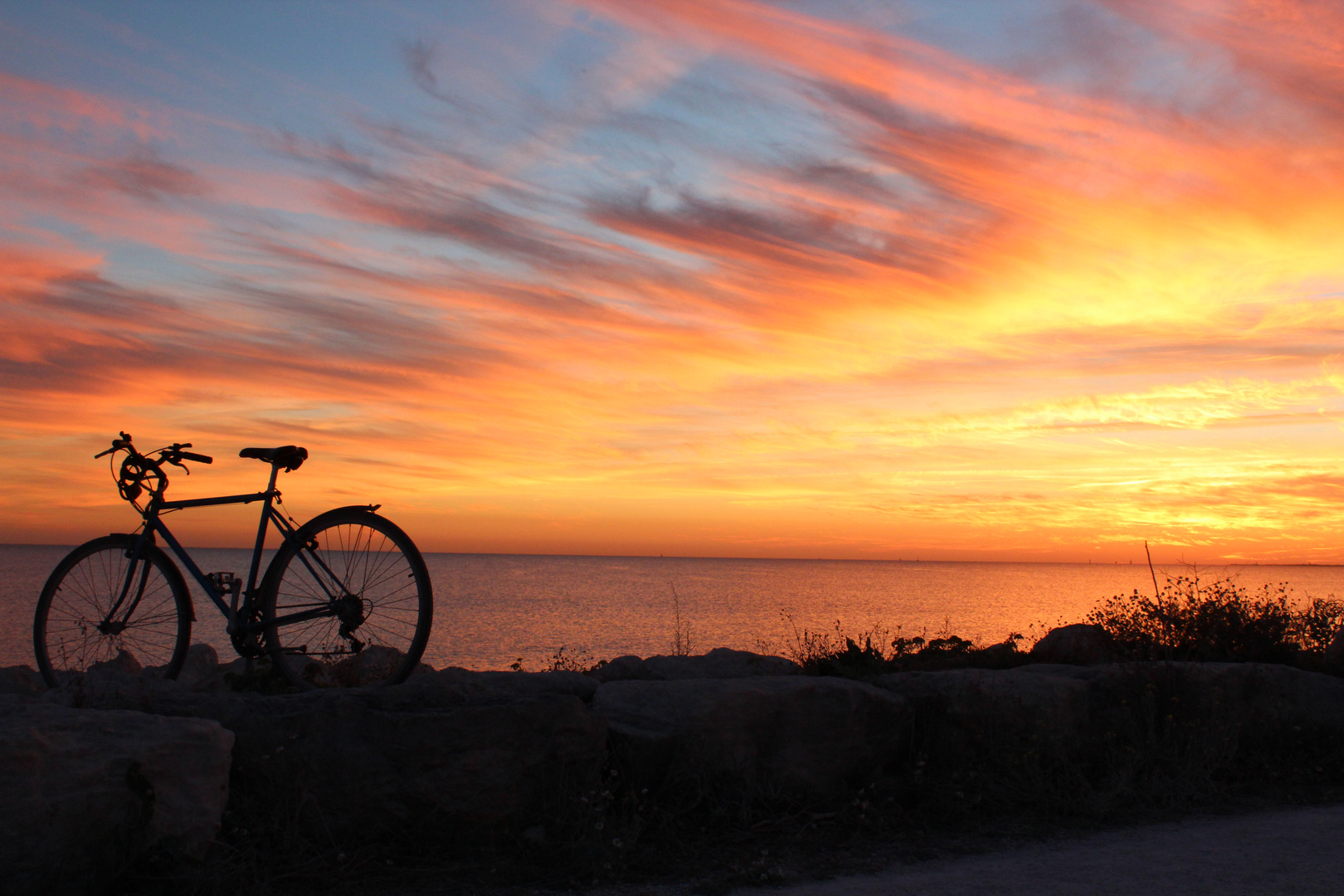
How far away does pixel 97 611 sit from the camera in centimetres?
582

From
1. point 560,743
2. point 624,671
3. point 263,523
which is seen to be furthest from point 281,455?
point 624,671

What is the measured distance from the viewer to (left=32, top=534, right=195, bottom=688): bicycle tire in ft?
18.7

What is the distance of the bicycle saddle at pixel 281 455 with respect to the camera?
5344 mm

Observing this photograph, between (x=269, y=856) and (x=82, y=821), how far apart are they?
76 cm

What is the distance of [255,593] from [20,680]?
4.67 metres

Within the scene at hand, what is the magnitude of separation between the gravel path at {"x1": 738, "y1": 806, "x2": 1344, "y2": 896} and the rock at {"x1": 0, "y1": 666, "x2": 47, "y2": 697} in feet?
22.5

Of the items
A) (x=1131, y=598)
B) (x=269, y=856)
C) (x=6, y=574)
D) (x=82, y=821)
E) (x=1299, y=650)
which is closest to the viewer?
(x=82, y=821)

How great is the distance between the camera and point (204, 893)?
3.72m

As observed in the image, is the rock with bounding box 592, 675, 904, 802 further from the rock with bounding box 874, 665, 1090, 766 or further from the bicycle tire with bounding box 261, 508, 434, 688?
the bicycle tire with bounding box 261, 508, 434, 688

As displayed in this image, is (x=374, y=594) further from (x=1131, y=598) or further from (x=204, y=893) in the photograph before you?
(x=1131, y=598)

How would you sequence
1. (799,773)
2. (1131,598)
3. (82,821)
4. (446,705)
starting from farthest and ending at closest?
(1131,598) < (799,773) < (446,705) < (82,821)

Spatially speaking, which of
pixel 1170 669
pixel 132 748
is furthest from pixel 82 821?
pixel 1170 669

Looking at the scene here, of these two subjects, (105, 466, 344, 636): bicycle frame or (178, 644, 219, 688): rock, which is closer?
(105, 466, 344, 636): bicycle frame

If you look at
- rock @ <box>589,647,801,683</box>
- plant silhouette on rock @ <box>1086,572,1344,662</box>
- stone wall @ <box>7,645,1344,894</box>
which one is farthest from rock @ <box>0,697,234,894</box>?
plant silhouette on rock @ <box>1086,572,1344,662</box>
